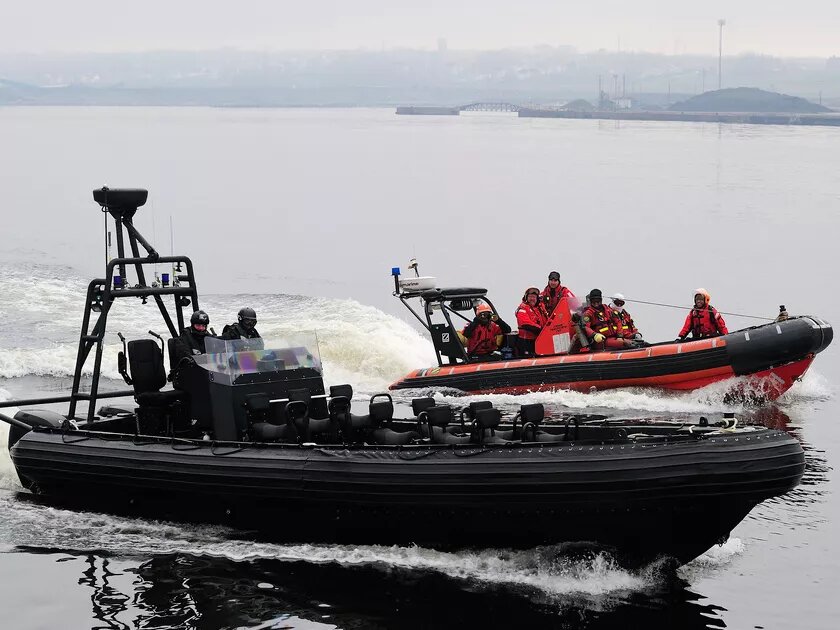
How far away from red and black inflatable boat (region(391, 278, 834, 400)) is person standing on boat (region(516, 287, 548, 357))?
16.7 inches

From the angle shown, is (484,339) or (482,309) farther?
(484,339)

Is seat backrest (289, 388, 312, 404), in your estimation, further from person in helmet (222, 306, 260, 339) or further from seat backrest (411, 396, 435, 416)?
seat backrest (411, 396, 435, 416)

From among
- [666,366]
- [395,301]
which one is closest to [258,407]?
[666,366]

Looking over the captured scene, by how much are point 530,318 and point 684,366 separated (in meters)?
2.34

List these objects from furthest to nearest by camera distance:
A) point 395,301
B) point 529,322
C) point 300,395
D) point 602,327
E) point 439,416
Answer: point 395,301 < point 529,322 < point 602,327 < point 300,395 < point 439,416

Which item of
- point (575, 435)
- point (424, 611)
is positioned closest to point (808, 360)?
point (575, 435)

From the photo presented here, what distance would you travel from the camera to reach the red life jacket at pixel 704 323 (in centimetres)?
1725

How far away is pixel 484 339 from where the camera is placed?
1812cm

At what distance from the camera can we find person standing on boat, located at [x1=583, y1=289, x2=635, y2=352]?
1748 centimetres

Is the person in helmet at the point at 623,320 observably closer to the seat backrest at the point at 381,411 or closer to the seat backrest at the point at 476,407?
the seat backrest at the point at 381,411

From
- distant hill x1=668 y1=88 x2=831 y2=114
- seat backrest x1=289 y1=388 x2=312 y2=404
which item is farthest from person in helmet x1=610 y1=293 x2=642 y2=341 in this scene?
distant hill x1=668 y1=88 x2=831 y2=114

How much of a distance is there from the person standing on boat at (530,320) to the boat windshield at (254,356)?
661 cm

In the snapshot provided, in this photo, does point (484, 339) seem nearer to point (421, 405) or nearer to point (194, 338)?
point (194, 338)

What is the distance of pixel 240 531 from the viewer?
10.9m
